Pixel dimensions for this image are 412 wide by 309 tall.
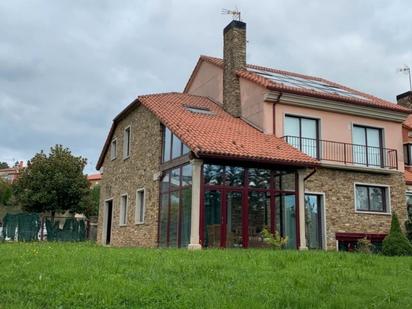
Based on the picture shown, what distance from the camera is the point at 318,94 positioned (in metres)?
21.1

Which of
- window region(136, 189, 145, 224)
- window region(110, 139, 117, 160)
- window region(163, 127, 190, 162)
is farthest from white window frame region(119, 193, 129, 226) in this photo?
window region(163, 127, 190, 162)

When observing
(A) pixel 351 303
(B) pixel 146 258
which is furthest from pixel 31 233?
(A) pixel 351 303

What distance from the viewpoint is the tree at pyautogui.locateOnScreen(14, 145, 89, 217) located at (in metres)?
39.5

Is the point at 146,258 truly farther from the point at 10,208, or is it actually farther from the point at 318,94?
the point at 10,208

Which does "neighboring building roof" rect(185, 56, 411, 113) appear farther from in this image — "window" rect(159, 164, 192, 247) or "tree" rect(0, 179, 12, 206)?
"tree" rect(0, 179, 12, 206)

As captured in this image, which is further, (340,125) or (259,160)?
(340,125)

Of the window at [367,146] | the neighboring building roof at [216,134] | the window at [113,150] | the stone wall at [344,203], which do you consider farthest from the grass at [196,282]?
the window at [113,150]

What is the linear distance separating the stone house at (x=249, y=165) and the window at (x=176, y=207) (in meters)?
0.04

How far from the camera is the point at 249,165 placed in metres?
17.2

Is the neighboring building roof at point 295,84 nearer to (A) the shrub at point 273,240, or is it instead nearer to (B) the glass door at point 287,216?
(B) the glass door at point 287,216

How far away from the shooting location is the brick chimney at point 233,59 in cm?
2253

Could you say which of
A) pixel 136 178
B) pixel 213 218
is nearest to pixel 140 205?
pixel 136 178

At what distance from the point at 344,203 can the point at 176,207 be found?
728 cm

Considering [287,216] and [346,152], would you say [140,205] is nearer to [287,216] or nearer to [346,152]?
[287,216]
